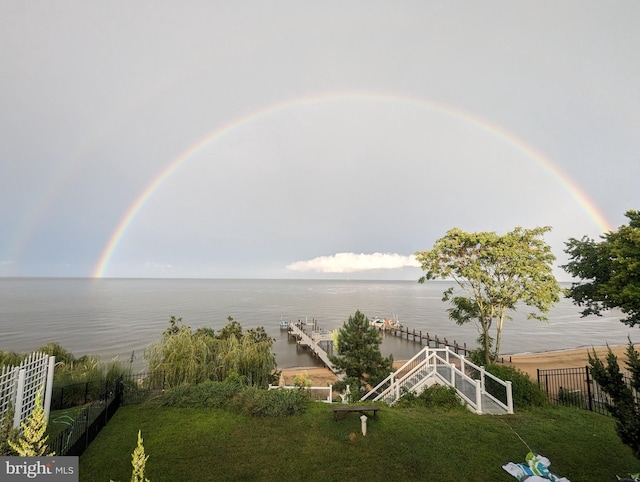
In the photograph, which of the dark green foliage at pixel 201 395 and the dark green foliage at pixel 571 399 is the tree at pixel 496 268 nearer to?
the dark green foliage at pixel 571 399

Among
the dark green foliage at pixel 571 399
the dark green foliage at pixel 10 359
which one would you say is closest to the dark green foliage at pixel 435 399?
the dark green foliage at pixel 571 399

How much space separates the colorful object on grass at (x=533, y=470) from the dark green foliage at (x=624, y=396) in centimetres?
189

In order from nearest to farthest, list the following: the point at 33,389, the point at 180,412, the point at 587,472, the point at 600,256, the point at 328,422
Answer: the point at 587,472 → the point at 33,389 → the point at 328,422 → the point at 180,412 → the point at 600,256

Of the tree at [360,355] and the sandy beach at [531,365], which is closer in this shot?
the tree at [360,355]

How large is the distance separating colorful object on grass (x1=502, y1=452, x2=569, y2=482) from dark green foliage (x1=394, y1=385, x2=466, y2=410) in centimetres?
405

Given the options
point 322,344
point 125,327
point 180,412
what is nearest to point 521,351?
point 322,344

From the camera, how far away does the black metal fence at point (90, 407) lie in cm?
788

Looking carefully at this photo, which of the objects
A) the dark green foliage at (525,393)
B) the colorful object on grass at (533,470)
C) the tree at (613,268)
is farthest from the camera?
the tree at (613,268)

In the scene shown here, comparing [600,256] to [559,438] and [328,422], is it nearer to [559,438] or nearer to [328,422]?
[559,438]

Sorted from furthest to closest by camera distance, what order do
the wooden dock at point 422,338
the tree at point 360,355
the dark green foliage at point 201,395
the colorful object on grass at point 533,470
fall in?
the wooden dock at point 422,338, the tree at point 360,355, the dark green foliage at point 201,395, the colorful object on grass at point 533,470

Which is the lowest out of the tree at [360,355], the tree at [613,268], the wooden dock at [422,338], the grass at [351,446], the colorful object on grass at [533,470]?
the wooden dock at [422,338]

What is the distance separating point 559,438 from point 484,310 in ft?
42.0

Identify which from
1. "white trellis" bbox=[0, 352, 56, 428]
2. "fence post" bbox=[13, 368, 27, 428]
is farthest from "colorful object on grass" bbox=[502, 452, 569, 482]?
"fence post" bbox=[13, 368, 27, 428]

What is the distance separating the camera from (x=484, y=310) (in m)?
21.3
